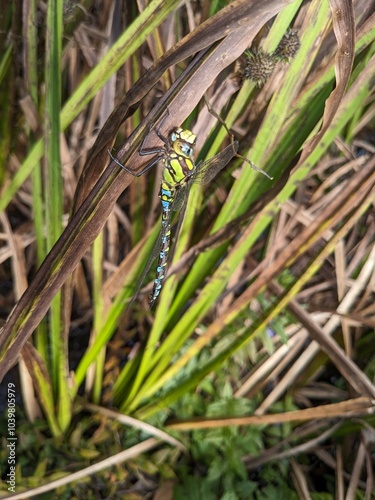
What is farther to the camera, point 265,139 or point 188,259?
point 188,259

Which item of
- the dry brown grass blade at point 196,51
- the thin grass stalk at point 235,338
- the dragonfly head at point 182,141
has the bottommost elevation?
the thin grass stalk at point 235,338

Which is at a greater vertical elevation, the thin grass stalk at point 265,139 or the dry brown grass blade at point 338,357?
the thin grass stalk at point 265,139

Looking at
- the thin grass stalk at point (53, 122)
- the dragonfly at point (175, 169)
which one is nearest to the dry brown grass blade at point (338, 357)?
the dragonfly at point (175, 169)

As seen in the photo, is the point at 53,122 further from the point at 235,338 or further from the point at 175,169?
the point at 235,338

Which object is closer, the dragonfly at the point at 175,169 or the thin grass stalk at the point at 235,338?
the dragonfly at the point at 175,169

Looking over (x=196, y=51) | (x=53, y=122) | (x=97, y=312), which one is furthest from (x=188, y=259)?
(x=196, y=51)

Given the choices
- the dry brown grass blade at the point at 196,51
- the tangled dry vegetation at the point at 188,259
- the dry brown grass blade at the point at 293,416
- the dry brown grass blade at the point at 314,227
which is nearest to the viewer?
the dry brown grass blade at the point at 196,51

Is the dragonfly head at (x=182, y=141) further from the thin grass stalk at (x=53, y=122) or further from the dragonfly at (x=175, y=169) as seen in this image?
the thin grass stalk at (x=53, y=122)
